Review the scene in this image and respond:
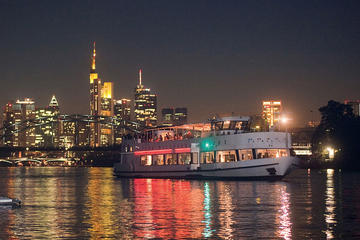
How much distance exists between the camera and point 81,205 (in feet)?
141

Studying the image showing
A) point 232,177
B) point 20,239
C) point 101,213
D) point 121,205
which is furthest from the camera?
point 232,177

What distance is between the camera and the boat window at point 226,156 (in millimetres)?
72312

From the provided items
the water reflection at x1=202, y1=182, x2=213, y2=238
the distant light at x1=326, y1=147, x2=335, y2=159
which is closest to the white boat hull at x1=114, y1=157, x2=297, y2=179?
the water reflection at x1=202, y1=182, x2=213, y2=238

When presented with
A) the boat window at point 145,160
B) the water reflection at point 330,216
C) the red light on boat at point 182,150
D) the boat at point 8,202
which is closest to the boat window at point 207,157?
the red light on boat at point 182,150

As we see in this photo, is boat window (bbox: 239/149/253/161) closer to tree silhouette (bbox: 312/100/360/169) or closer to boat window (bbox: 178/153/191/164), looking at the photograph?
boat window (bbox: 178/153/191/164)

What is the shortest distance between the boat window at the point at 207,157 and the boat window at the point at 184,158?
3.12 meters

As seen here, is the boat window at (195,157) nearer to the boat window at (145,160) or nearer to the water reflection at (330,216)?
the boat window at (145,160)

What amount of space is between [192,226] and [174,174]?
5223cm

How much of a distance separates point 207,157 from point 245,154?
7286 millimetres

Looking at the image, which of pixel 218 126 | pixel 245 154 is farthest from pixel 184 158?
pixel 245 154

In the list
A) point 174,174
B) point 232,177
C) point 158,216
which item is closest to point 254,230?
point 158,216

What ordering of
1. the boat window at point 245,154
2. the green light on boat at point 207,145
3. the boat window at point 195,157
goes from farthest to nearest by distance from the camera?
1. the boat window at point 195,157
2. the green light on boat at point 207,145
3. the boat window at point 245,154

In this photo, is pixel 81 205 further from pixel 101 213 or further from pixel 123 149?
pixel 123 149

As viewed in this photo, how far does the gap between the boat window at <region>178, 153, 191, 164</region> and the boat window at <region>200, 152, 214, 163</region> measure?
3124 millimetres
